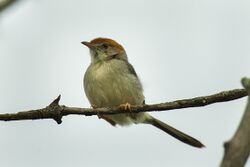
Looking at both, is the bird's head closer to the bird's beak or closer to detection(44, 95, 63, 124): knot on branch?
the bird's beak

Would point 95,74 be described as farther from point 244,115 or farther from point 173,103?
point 244,115

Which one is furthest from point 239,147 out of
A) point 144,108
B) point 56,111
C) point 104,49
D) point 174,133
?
point 104,49

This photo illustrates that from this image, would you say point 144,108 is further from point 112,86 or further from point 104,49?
point 104,49

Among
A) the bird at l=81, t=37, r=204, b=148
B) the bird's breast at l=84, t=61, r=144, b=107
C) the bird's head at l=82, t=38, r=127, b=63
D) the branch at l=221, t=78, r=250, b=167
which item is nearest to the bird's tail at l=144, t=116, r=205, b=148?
the bird at l=81, t=37, r=204, b=148

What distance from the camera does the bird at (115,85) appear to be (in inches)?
245

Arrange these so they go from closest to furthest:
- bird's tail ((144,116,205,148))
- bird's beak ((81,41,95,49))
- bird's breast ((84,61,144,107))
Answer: bird's breast ((84,61,144,107)) < bird's tail ((144,116,205,148)) < bird's beak ((81,41,95,49))

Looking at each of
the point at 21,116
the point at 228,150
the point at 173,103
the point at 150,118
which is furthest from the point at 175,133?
the point at 228,150

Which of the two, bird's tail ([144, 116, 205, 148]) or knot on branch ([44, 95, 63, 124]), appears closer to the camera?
knot on branch ([44, 95, 63, 124])

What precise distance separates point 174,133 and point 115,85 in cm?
138

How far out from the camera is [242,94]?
387 cm

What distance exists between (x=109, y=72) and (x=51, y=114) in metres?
2.30

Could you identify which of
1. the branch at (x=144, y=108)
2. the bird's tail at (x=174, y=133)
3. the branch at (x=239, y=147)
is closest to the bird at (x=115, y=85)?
the bird's tail at (x=174, y=133)

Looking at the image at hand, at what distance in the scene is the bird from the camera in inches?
245

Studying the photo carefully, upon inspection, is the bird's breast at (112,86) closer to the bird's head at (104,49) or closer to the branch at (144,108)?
the bird's head at (104,49)
